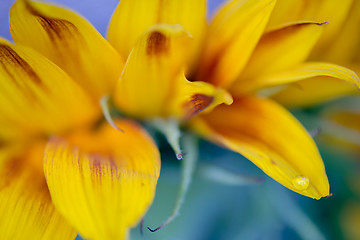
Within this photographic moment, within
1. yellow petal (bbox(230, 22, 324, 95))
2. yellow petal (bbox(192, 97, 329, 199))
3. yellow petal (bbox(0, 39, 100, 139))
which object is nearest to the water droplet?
yellow petal (bbox(192, 97, 329, 199))

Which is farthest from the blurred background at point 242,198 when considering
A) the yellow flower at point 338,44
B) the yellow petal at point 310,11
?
the yellow petal at point 310,11

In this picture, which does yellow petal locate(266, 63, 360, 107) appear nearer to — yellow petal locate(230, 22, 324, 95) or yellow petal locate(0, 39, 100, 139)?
yellow petal locate(230, 22, 324, 95)

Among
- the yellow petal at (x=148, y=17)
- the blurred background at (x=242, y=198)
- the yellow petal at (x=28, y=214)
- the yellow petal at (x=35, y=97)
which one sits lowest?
the blurred background at (x=242, y=198)

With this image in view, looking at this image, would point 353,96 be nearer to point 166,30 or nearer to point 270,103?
point 270,103

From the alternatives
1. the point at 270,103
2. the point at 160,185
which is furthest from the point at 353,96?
the point at 160,185

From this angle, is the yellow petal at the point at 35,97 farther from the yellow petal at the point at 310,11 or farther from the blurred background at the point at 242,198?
the yellow petal at the point at 310,11

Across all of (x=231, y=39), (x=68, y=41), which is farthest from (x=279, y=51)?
(x=68, y=41)

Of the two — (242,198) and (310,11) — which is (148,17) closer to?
(310,11)
